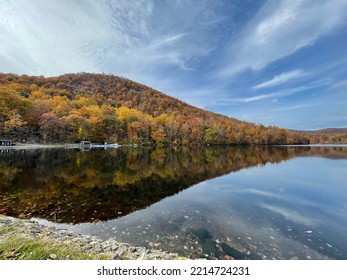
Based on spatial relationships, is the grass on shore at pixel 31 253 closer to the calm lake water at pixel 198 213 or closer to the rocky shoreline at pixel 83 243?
the rocky shoreline at pixel 83 243

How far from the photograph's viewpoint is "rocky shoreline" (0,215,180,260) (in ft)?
15.6

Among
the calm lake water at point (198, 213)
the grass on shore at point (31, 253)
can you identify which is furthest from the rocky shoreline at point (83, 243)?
the calm lake water at point (198, 213)

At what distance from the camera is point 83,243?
18.2ft

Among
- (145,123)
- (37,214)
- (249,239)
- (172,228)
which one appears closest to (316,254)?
(249,239)

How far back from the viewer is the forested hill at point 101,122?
6044 centimetres

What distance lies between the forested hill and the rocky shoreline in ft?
197

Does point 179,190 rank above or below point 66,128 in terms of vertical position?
below

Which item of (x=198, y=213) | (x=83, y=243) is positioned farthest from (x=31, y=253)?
(x=198, y=213)

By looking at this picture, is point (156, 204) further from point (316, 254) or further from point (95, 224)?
point (316, 254)

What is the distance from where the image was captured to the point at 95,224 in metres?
7.61

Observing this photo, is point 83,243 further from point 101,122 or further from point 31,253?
point 101,122

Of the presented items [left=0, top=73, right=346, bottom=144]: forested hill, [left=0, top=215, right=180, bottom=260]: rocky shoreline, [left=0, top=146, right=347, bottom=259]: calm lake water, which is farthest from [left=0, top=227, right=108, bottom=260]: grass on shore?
[left=0, top=73, right=346, bottom=144]: forested hill

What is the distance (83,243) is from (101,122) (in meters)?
75.7
